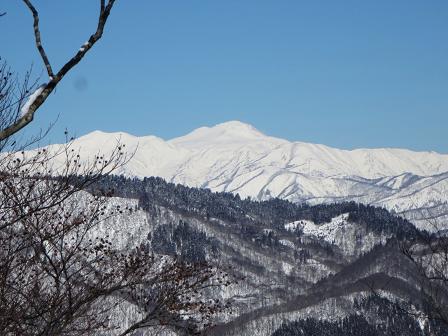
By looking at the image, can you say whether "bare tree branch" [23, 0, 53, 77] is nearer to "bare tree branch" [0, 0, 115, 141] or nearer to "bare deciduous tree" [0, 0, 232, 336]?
"bare tree branch" [0, 0, 115, 141]

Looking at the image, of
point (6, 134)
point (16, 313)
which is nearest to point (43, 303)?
point (16, 313)

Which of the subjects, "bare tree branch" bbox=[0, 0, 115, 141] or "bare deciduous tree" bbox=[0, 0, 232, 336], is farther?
"bare deciduous tree" bbox=[0, 0, 232, 336]

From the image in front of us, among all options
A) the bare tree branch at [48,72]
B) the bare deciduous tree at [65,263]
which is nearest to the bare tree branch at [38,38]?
the bare tree branch at [48,72]

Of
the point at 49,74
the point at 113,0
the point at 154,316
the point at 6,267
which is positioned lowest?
the point at 154,316

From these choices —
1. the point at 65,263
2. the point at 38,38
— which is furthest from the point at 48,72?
the point at 65,263

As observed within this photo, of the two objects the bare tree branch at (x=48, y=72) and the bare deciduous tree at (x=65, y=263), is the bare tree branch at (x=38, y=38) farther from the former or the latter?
the bare deciduous tree at (x=65, y=263)

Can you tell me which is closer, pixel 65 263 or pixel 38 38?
pixel 38 38

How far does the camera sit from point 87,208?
17.4 metres

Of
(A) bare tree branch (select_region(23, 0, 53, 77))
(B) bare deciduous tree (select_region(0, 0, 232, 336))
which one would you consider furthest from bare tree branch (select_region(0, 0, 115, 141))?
(B) bare deciduous tree (select_region(0, 0, 232, 336))

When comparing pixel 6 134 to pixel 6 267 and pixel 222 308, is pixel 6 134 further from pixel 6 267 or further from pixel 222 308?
pixel 222 308

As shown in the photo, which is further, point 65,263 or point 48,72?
point 65,263

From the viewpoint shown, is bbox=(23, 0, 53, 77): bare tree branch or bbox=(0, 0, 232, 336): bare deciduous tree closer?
bbox=(23, 0, 53, 77): bare tree branch

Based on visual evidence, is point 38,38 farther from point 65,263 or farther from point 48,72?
point 65,263

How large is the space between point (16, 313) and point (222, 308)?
16.6 ft
